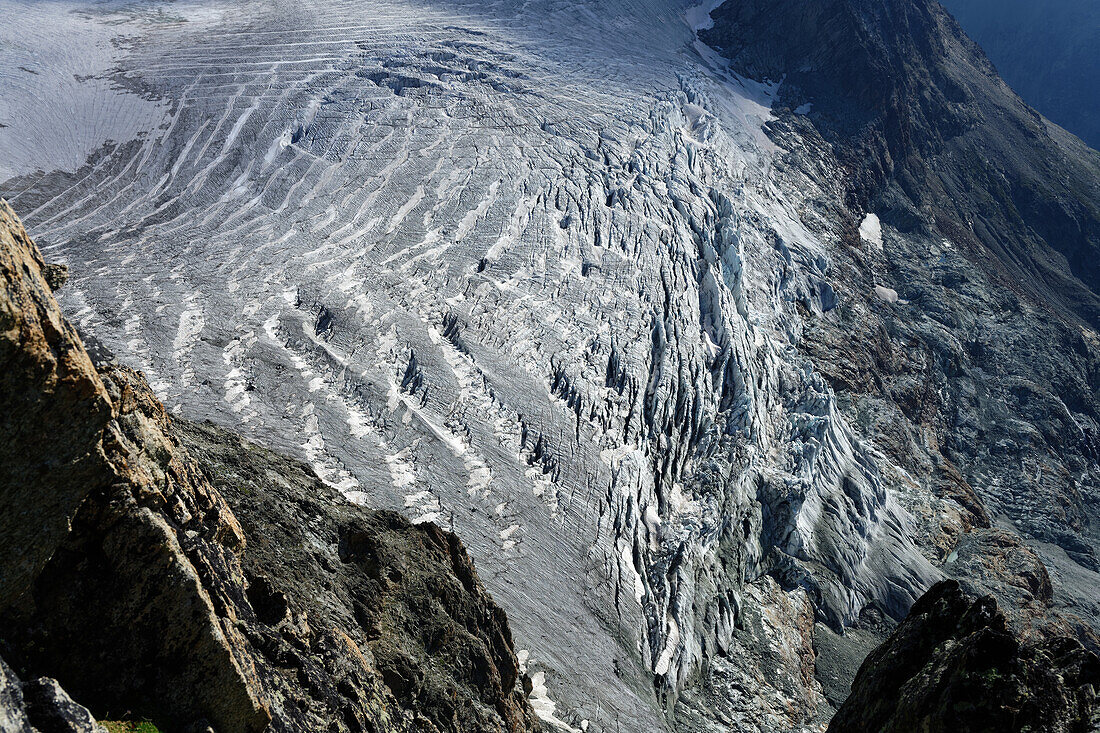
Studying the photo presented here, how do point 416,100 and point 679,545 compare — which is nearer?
point 679,545

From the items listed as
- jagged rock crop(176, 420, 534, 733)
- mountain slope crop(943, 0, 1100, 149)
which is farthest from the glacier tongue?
mountain slope crop(943, 0, 1100, 149)

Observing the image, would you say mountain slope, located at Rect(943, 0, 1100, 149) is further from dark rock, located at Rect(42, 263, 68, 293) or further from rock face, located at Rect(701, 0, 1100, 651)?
dark rock, located at Rect(42, 263, 68, 293)

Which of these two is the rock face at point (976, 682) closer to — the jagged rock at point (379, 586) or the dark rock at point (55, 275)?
the jagged rock at point (379, 586)

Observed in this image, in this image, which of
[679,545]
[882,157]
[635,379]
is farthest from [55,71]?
[882,157]

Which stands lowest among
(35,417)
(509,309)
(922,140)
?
(509,309)

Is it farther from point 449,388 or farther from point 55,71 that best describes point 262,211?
point 55,71

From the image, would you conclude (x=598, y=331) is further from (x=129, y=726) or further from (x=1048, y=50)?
(x=1048, y=50)

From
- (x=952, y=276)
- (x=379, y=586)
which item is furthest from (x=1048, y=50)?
(x=379, y=586)
